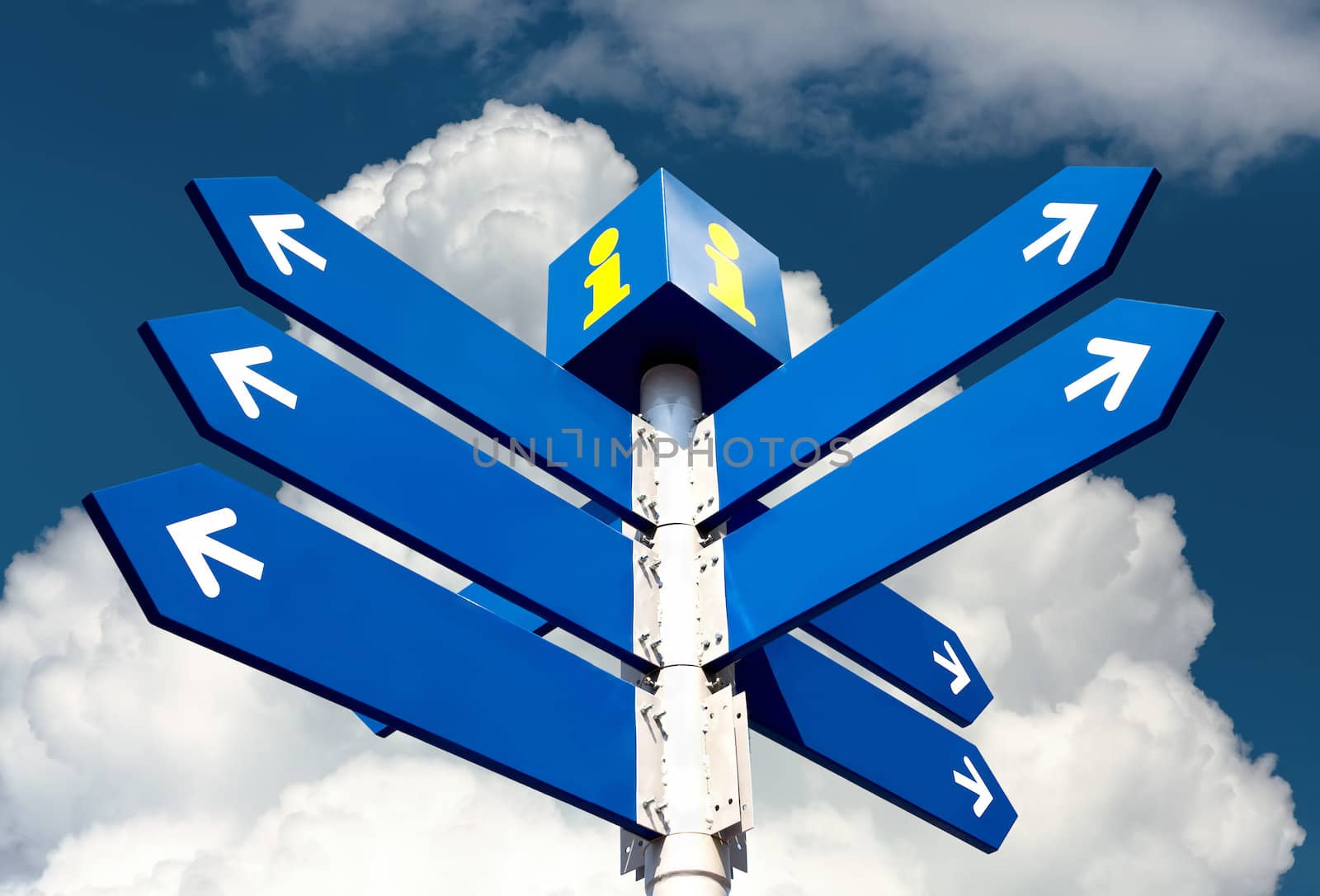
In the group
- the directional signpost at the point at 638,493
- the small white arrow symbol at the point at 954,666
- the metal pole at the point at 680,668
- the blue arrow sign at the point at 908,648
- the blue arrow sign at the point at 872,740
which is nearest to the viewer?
the directional signpost at the point at 638,493

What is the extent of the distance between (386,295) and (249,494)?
0.82m

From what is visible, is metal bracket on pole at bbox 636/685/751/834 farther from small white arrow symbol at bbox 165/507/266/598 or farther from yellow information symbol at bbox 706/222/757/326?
yellow information symbol at bbox 706/222/757/326

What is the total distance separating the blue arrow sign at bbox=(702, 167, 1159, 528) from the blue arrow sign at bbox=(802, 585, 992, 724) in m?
0.63

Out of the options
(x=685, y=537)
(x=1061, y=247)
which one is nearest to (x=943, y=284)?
(x=1061, y=247)

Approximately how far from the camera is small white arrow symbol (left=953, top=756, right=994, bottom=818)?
4.23 m

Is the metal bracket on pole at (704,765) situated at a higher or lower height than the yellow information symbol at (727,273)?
lower

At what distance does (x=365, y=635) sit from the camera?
296 centimetres

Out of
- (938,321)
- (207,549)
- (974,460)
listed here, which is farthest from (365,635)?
(938,321)

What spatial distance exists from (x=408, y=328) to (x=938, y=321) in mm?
1391

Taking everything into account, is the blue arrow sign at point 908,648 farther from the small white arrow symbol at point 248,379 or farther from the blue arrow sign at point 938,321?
the small white arrow symbol at point 248,379

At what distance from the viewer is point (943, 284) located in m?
3.49

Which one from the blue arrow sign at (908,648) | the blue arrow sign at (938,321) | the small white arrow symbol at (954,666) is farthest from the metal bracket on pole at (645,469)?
the small white arrow symbol at (954,666)

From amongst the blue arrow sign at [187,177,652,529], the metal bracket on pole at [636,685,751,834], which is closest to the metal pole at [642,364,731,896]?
the metal bracket on pole at [636,685,751,834]

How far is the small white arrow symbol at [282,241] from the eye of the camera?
3.28 meters
